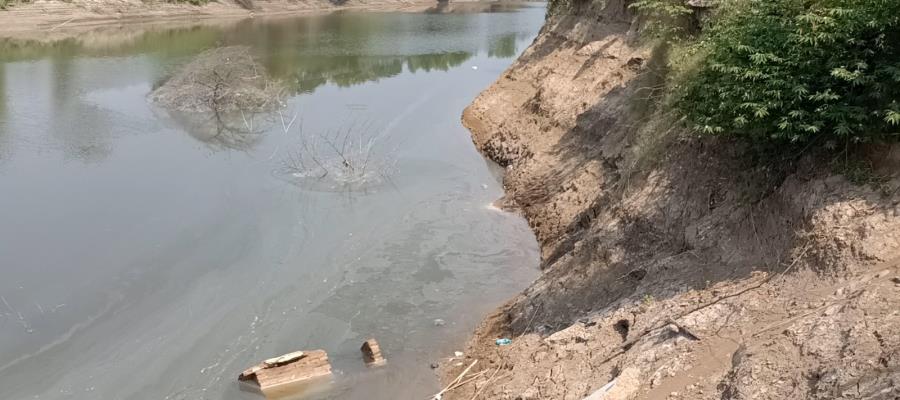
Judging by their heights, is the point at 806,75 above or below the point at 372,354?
above

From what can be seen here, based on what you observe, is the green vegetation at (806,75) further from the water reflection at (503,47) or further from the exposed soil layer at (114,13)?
the exposed soil layer at (114,13)

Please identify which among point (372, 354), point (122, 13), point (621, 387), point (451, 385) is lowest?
point (372, 354)

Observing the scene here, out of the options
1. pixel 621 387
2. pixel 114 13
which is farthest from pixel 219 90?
pixel 114 13

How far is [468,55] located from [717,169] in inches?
1424

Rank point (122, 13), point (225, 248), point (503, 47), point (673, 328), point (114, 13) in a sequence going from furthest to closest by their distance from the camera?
point (122, 13)
point (114, 13)
point (503, 47)
point (225, 248)
point (673, 328)

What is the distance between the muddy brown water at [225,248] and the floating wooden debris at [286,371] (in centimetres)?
24

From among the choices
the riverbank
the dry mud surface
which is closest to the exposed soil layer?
the riverbank

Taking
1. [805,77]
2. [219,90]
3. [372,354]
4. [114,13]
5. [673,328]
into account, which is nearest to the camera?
[673,328]

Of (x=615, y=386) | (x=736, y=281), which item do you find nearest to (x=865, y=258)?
(x=736, y=281)

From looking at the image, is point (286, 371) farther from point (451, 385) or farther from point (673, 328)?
point (673, 328)

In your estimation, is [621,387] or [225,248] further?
[225,248]

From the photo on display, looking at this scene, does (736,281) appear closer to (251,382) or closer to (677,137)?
(677,137)

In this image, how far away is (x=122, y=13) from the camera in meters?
56.6

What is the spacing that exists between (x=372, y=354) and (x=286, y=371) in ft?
4.44
